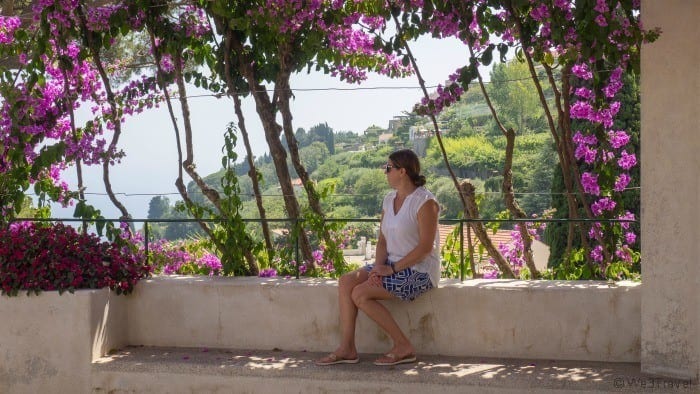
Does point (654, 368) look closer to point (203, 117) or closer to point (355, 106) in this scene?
point (355, 106)

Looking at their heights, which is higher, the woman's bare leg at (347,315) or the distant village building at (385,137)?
the distant village building at (385,137)

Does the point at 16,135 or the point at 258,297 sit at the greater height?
the point at 16,135

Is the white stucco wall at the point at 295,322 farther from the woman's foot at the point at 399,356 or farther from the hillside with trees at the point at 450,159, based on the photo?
the hillside with trees at the point at 450,159

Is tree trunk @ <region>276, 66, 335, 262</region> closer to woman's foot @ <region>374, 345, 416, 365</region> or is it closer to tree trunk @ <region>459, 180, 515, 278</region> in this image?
tree trunk @ <region>459, 180, 515, 278</region>

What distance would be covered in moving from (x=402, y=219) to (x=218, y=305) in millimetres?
1127

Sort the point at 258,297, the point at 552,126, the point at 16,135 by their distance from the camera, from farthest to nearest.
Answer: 1. the point at 16,135
2. the point at 552,126
3. the point at 258,297

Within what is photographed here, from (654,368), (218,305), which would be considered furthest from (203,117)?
(654,368)

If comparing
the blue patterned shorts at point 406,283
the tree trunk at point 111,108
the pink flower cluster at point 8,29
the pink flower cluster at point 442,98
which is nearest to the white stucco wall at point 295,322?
the blue patterned shorts at point 406,283

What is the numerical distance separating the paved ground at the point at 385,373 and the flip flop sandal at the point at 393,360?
0.04m

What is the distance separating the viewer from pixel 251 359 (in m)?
4.82

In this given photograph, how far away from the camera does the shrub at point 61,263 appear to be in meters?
4.91

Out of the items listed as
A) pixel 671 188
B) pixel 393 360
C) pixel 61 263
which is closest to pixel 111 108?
pixel 61 263

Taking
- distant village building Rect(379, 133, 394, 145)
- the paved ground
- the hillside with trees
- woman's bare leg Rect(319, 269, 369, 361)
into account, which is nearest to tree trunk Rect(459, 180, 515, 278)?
the hillside with trees

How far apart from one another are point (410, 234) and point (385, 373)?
702 mm
